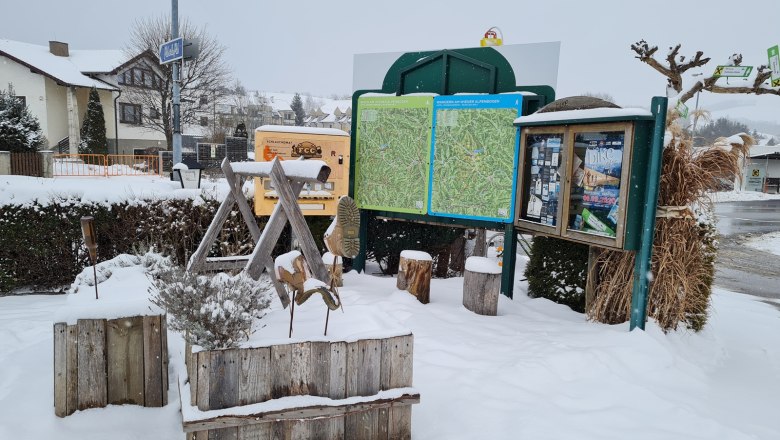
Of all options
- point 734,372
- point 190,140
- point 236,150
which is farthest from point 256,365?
point 190,140

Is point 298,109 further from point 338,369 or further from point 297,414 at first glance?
point 297,414

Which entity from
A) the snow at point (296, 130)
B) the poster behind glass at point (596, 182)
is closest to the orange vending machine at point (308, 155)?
the snow at point (296, 130)

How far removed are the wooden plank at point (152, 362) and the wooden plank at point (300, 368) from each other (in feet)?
3.68

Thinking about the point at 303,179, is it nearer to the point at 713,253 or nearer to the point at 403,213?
the point at 403,213

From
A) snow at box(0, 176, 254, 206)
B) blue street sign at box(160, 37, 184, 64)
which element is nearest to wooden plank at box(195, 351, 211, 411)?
snow at box(0, 176, 254, 206)

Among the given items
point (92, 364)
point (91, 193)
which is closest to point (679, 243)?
point (92, 364)

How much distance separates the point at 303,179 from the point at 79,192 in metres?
3.98

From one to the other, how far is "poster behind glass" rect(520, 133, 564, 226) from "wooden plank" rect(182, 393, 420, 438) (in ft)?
10.5

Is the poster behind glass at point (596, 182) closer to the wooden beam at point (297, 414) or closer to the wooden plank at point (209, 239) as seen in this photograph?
the wooden beam at point (297, 414)

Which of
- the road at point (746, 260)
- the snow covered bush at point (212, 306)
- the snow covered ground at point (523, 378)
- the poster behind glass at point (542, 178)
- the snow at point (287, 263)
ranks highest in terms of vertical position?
the poster behind glass at point (542, 178)

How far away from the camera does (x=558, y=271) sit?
20.0 ft

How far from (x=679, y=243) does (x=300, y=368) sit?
3.98 metres

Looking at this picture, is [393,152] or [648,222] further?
[393,152]

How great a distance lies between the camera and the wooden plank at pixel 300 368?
307cm
